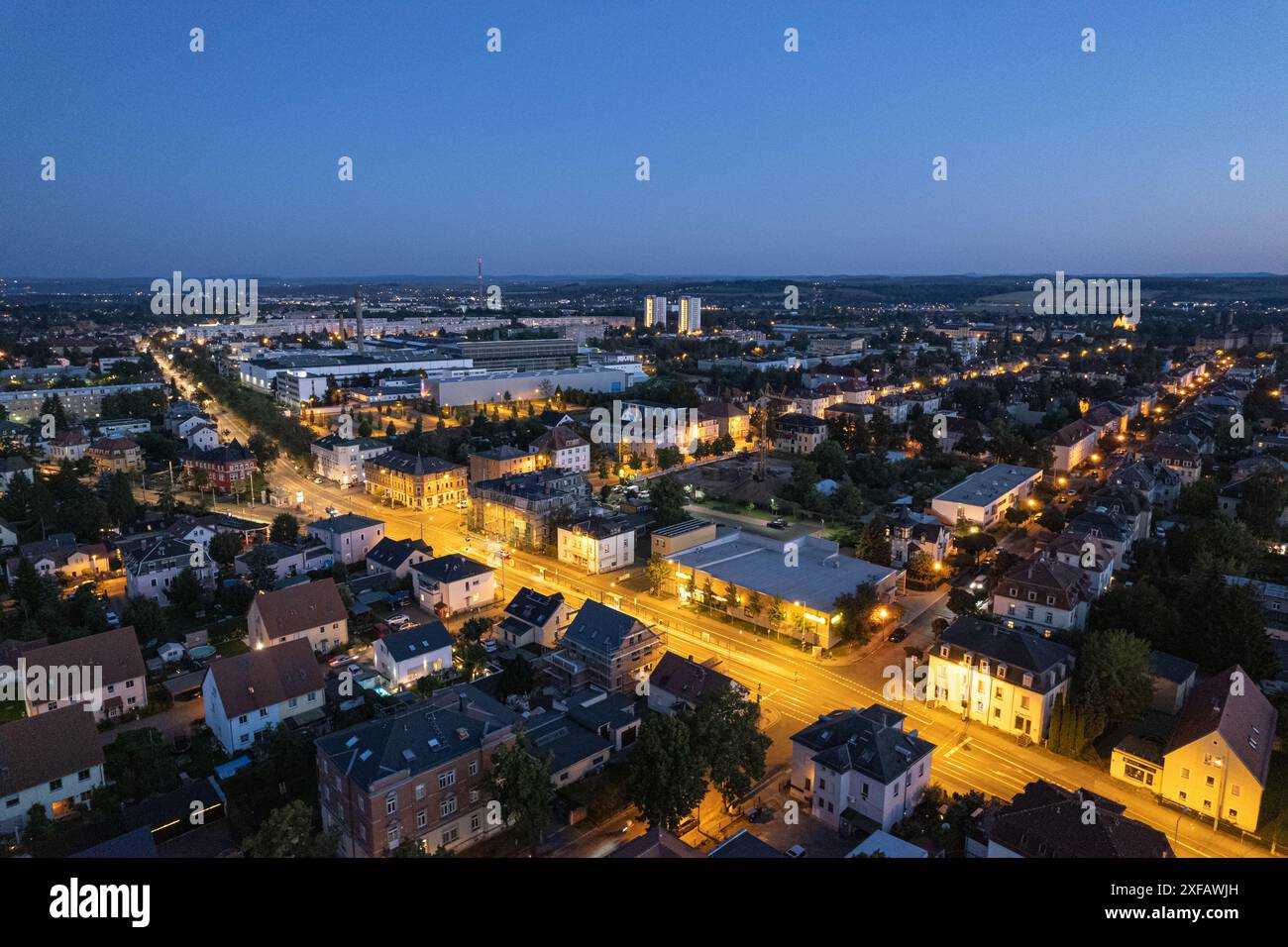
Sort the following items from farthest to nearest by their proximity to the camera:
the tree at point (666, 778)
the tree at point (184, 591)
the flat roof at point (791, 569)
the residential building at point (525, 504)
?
the residential building at point (525, 504) → the tree at point (184, 591) → the flat roof at point (791, 569) → the tree at point (666, 778)

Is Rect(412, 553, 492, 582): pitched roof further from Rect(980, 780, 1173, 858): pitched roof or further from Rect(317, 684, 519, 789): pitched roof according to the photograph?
Rect(980, 780, 1173, 858): pitched roof

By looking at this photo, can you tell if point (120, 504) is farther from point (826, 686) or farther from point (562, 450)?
point (826, 686)

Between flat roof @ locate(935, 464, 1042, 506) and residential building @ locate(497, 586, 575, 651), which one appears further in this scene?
flat roof @ locate(935, 464, 1042, 506)

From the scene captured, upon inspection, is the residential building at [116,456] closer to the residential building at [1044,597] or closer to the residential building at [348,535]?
the residential building at [348,535]

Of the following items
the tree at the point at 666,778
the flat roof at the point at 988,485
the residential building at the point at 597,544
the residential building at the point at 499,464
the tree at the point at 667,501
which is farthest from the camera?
the residential building at the point at 499,464

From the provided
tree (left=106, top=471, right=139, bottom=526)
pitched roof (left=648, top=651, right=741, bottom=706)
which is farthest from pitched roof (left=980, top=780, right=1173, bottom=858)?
tree (left=106, top=471, right=139, bottom=526)

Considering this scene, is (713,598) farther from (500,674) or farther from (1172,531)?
(1172,531)

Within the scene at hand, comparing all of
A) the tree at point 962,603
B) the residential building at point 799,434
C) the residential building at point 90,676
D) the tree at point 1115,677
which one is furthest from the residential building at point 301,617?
the residential building at point 799,434
